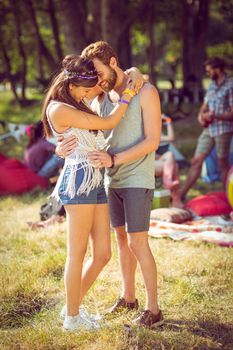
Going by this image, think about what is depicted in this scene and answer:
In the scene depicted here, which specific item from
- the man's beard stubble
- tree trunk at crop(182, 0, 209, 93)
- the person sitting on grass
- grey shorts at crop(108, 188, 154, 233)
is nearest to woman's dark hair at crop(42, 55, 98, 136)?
the man's beard stubble

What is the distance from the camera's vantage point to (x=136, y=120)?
399 cm

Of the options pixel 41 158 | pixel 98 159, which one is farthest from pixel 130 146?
pixel 41 158

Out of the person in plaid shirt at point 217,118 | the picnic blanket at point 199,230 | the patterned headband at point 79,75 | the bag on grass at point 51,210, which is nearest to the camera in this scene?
the patterned headband at point 79,75

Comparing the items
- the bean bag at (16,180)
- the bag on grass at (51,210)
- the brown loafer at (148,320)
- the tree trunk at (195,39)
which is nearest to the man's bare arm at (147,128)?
the brown loafer at (148,320)

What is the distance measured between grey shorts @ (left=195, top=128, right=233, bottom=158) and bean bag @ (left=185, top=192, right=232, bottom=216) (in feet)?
2.32

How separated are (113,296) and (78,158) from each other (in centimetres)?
138

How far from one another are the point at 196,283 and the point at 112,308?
951 millimetres

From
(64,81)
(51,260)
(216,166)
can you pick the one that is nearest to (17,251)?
(51,260)

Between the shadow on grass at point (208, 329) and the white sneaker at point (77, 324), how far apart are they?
1.67 feet

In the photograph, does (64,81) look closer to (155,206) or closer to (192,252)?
(192,252)

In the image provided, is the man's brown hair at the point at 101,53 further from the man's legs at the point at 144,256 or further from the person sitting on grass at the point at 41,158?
the person sitting on grass at the point at 41,158

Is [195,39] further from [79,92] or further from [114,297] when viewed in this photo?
[79,92]

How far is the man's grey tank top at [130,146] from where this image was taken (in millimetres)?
3979

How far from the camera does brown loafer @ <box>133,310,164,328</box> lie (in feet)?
13.4
